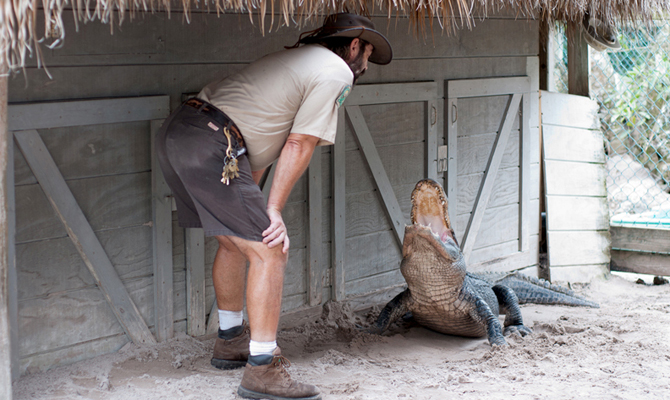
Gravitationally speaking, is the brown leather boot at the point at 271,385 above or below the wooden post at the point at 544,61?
below

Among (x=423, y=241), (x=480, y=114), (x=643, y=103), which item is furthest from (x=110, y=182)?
(x=643, y=103)

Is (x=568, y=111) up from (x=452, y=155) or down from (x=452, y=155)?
up

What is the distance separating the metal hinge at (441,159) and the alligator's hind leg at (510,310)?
0.99m

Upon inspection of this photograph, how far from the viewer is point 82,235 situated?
3348 millimetres

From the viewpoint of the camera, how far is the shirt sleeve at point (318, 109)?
9.62ft

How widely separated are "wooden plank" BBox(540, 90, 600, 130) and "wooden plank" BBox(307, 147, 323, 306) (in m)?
2.64

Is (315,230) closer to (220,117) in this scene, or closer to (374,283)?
(374,283)

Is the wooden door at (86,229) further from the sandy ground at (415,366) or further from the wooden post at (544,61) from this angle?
the wooden post at (544,61)

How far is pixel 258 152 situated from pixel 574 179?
383cm

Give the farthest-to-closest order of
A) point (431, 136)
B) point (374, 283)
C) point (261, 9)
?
point (431, 136)
point (374, 283)
point (261, 9)

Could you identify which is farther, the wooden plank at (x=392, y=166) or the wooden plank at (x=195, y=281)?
the wooden plank at (x=392, y=166)

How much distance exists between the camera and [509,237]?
573cm

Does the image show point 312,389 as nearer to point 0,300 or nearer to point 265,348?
point 265,348

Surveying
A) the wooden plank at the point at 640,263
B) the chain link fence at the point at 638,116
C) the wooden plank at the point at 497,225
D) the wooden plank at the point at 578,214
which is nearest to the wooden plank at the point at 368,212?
the wooden plank at the point at 497,225
